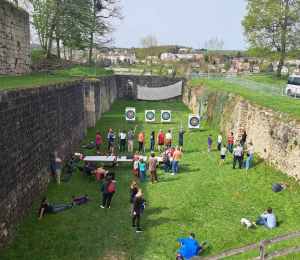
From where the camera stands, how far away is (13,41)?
16.1m

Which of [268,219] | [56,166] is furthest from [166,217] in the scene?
[56,166]

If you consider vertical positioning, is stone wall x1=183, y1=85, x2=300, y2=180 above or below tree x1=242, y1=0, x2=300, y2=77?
below

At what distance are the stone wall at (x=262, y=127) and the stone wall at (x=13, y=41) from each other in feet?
43.0

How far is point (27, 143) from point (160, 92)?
27.3 metres

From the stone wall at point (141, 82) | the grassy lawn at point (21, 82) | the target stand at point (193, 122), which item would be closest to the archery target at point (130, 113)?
the target stand at point (193, 122)

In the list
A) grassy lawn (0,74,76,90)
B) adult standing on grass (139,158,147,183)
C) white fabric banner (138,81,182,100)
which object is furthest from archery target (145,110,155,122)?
white fabric banner (138,81,182,100)

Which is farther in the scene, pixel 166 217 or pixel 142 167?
pixel 142 167

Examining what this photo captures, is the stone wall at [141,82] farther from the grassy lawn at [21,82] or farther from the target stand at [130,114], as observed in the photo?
the grassy lawn at [21,82]

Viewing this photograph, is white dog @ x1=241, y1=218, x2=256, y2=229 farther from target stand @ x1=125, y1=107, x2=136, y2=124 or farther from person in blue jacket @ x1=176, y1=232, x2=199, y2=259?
target stand @ x1=125, y1=107, x2=136, y2=124

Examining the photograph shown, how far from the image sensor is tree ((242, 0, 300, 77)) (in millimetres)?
30441

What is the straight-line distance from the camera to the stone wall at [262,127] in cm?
1041

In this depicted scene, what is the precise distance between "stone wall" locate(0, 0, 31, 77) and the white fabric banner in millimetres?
17628

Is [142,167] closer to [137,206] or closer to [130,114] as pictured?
[137,206]

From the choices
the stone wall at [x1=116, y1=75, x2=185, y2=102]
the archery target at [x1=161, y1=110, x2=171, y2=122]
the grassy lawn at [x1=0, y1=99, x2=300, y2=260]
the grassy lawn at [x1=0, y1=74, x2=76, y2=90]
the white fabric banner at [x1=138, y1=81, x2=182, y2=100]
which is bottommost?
the grassy lawn at [x1=0, y1=99, x2=300, y2=260]
